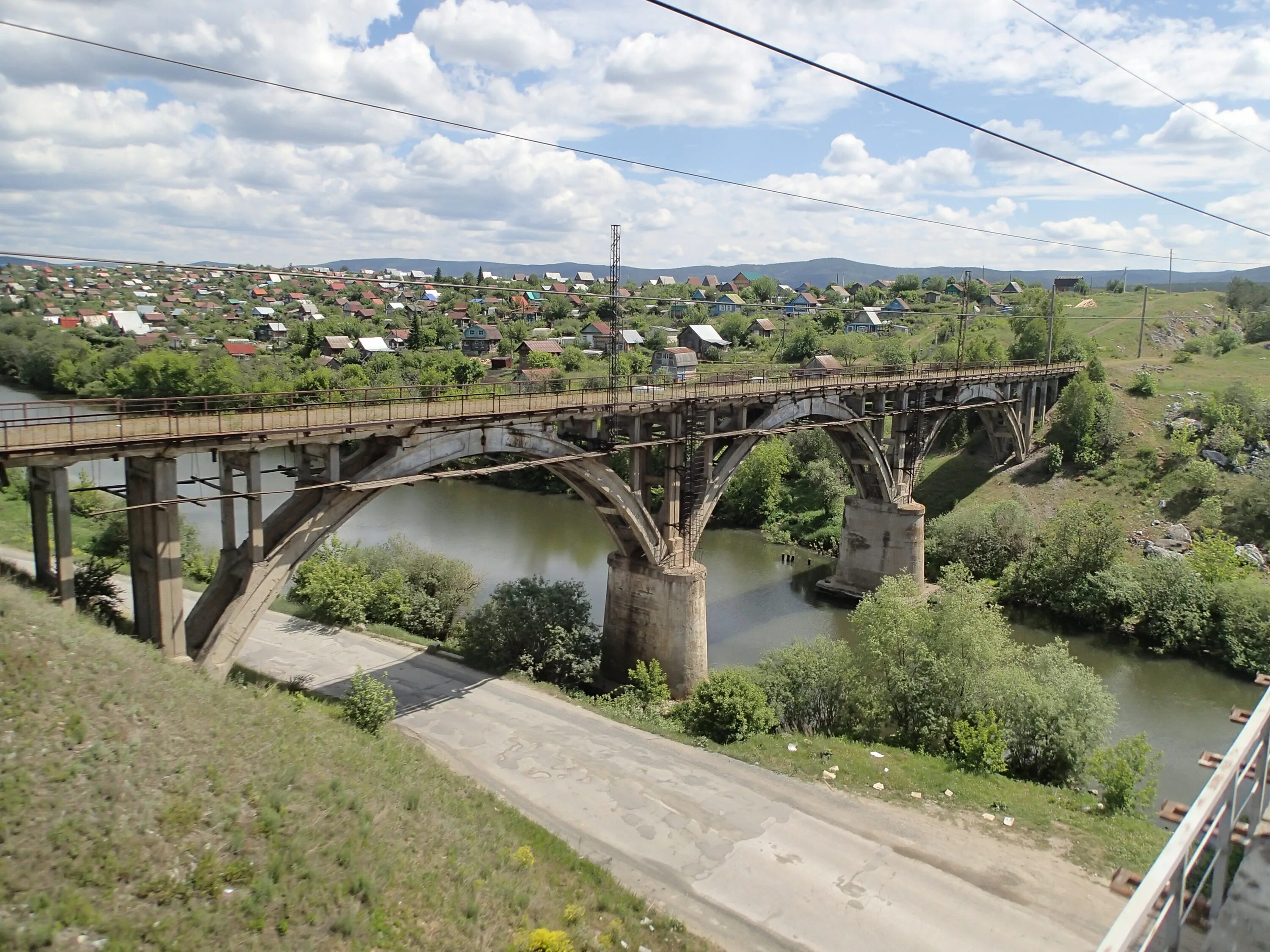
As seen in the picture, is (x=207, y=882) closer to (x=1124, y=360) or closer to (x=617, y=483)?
(x=617, y=483)

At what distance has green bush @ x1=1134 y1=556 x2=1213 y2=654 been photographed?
3256 centimetres

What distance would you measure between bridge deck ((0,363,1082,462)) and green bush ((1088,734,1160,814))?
46.4 ft

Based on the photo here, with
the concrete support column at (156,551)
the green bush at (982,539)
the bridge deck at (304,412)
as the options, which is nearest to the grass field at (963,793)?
the bridge deck at (304,412)

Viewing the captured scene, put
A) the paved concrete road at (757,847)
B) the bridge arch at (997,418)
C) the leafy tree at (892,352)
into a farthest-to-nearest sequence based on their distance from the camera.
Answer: the leafy tree at (892,352) < the bridge arch at (997,418) < the paved concrete road at (757,847)

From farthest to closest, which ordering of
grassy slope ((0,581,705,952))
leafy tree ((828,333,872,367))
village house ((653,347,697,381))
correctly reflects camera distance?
leafy tree ((828,333,872,367)), village house ((653,347,697,381)), grassy slope ((0,581,705,952))

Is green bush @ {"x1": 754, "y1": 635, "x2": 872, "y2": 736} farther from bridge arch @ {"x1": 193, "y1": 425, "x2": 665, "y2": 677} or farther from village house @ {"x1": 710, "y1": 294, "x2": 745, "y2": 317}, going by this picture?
village house @ {"x1": 710, "y1": 294, "x2": 745, "y2": 317}

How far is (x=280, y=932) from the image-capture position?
9.00 metres

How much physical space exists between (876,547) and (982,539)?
210 inches

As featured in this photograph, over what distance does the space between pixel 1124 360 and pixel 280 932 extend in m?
74.4

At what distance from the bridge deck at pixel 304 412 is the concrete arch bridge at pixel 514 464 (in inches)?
2.4

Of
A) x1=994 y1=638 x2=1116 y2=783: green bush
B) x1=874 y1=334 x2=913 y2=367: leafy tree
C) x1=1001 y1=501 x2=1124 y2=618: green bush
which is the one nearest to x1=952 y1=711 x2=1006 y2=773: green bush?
x1=994 y1=638 x2=1116 y2=783: green bush

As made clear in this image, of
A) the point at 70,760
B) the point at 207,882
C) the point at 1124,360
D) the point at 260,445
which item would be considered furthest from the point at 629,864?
the point at 1124,360

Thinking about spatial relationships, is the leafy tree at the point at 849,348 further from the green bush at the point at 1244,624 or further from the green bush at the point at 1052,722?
the green bush at the point at 1052,722

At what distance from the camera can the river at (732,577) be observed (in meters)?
27.2
